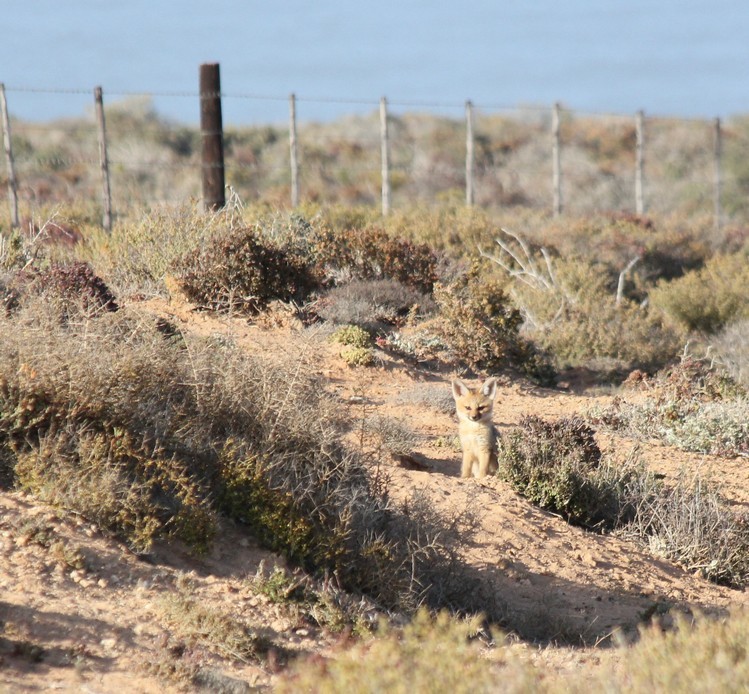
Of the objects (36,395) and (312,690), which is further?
(36,395)

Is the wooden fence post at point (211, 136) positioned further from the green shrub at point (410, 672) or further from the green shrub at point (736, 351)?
the green shrub at point (410, 672)

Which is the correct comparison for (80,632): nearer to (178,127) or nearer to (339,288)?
(339,288)

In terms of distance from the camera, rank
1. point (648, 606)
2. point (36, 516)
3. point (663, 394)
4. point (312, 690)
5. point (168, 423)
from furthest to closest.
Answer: point (663, 394), point (648, 606), point (168, 423), point (36, 516), point (312, 690)

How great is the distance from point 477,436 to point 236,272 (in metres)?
4.55

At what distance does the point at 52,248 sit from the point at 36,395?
7.92m

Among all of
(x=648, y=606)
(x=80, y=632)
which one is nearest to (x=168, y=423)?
(x=80, y=632)

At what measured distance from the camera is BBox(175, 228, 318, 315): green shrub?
12.2 m

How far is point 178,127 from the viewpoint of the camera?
143ft

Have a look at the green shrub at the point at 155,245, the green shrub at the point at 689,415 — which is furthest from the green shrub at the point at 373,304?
the green shrub at the point at 689,415

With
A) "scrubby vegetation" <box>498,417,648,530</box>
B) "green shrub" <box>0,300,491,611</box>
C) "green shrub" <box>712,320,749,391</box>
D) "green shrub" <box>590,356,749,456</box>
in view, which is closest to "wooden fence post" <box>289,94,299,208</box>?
"green shrub" <box>712,320,749,391</box>

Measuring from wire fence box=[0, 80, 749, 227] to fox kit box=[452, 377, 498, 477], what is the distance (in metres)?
16.7

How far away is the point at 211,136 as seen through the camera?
51.2 feet

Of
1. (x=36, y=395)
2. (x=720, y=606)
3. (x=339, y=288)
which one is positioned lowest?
(x=720, y=606)

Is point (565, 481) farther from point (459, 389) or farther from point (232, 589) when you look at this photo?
point (232, 589)
